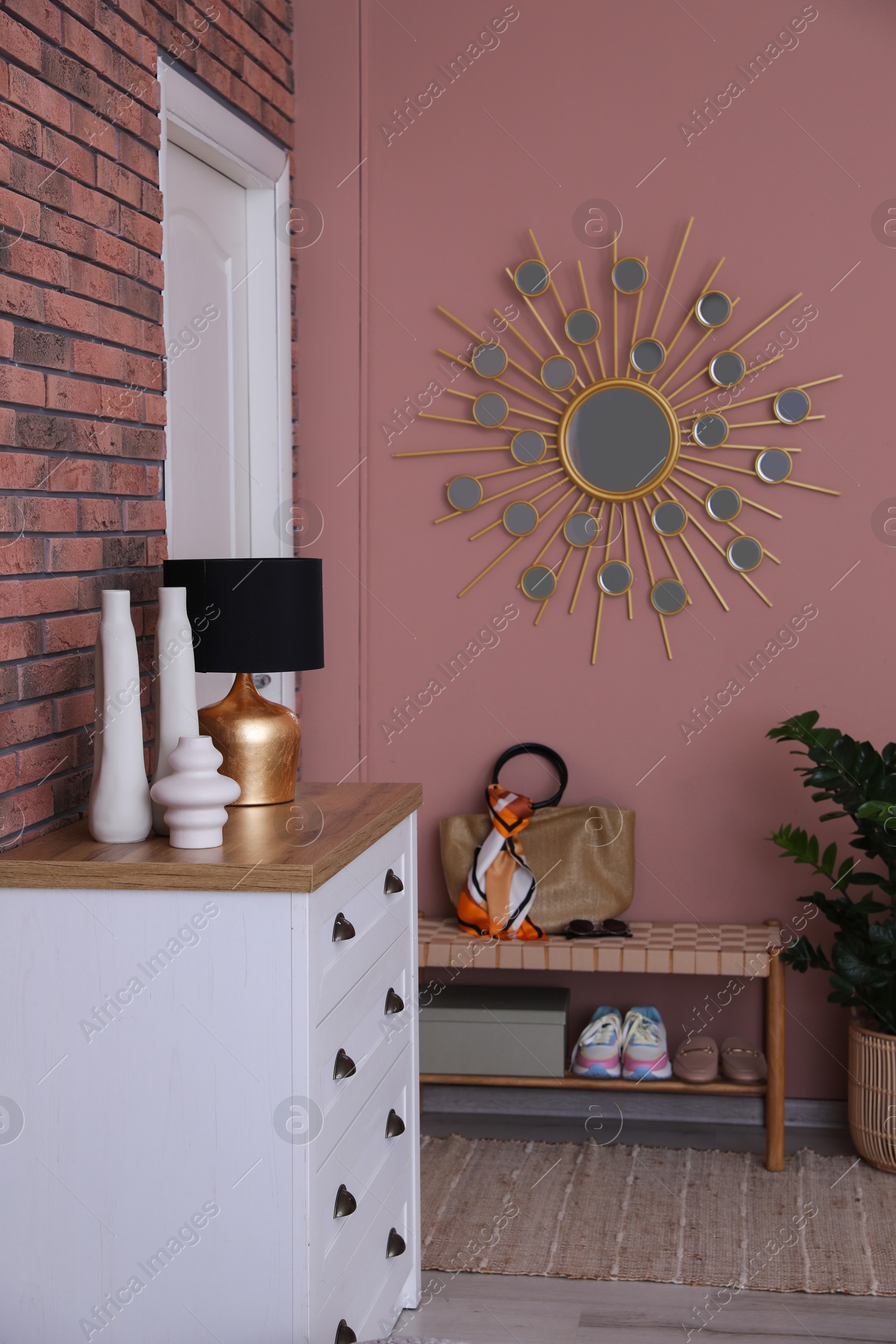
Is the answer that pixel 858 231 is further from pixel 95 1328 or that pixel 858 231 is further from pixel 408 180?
pixel 95 1328

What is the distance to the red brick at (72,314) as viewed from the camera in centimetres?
176

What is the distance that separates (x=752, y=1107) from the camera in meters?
2.97

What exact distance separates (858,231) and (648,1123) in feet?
7.25

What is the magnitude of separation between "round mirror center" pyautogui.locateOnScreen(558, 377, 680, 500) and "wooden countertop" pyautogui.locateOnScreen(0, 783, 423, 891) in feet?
4.77

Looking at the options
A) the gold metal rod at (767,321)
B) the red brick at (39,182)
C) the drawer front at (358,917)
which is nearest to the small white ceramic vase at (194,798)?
the drawer front at (358,917)

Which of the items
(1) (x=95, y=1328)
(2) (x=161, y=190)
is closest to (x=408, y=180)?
(2) (x=161, y=190)

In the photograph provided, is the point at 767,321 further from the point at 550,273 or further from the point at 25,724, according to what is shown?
the point at 25,724

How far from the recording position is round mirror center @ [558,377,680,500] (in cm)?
298

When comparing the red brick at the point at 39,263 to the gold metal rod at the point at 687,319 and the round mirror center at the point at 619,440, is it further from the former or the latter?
the gold metal rod at the point at 687,319

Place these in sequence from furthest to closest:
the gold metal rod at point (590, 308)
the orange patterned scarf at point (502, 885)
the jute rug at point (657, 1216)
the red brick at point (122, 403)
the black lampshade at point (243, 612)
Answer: the gold metal rod at point (590, 308), the orange patterned scarf at point (502, 885), the jute rug at point (657, 1216), the red brick at point (122, 403), the black lampshade at point (243, 612)

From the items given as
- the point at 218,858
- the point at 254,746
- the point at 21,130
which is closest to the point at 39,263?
the point at 21,130

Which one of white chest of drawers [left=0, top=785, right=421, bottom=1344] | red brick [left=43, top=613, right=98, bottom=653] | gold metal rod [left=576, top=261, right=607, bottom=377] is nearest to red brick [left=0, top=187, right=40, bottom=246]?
red brick [left=43, top=613, right=98, bottom=653]

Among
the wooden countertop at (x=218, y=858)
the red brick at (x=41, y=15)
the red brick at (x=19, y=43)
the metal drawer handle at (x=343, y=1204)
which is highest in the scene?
the red brick at (x=41, y=15)

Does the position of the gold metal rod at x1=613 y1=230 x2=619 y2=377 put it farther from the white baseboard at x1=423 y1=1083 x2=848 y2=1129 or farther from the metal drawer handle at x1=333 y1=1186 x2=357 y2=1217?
the metal drawer handle at x1=333 y1=1186 x2=357 y2=1217
